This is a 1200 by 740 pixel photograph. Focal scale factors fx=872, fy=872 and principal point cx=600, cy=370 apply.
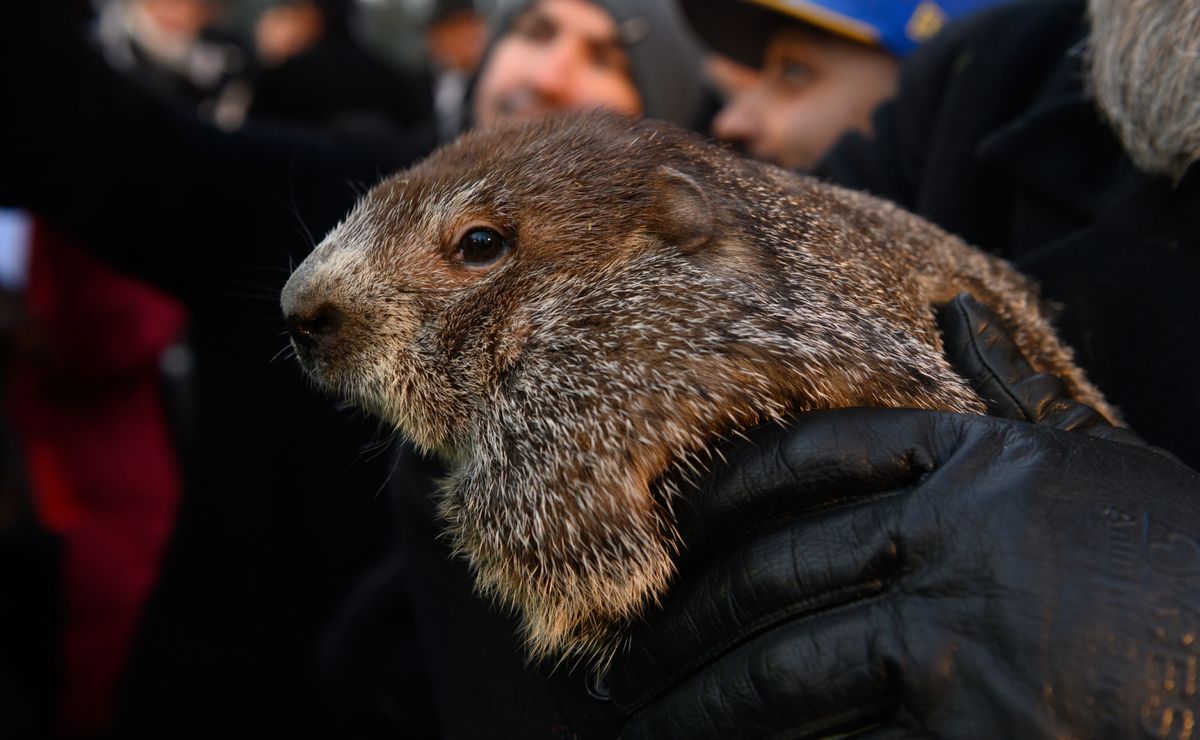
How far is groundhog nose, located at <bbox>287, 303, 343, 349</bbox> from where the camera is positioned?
68.7 inches

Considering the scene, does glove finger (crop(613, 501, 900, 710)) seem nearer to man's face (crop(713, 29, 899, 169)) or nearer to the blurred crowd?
the blurred crowd

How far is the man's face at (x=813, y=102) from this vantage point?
3.65m

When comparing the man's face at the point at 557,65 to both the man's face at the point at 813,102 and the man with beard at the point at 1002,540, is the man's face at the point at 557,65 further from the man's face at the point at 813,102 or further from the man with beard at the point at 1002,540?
the man with beard at the point at 1002,540

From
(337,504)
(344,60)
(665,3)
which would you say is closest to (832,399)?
(337,504)

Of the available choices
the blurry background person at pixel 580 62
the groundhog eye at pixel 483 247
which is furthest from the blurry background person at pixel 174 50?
the groundhog eye at pixel 483 247

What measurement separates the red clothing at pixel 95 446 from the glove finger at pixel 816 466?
352 centimetres

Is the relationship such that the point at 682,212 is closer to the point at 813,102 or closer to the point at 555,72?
the point at 813,102

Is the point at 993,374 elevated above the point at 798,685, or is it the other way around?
the point at 993,374

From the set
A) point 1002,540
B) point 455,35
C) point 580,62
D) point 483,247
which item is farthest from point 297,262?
point 455,35

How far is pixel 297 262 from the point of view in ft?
13.0

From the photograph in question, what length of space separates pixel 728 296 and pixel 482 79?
3420mm

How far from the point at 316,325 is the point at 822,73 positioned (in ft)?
9.04

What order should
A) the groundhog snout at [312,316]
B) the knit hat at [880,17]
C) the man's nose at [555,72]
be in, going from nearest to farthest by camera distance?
the groundhog snout at [312,316] < the knit hat at [880,17] < the man's nose at [555,72]

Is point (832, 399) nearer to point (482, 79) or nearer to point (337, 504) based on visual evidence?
point (337, 504)
